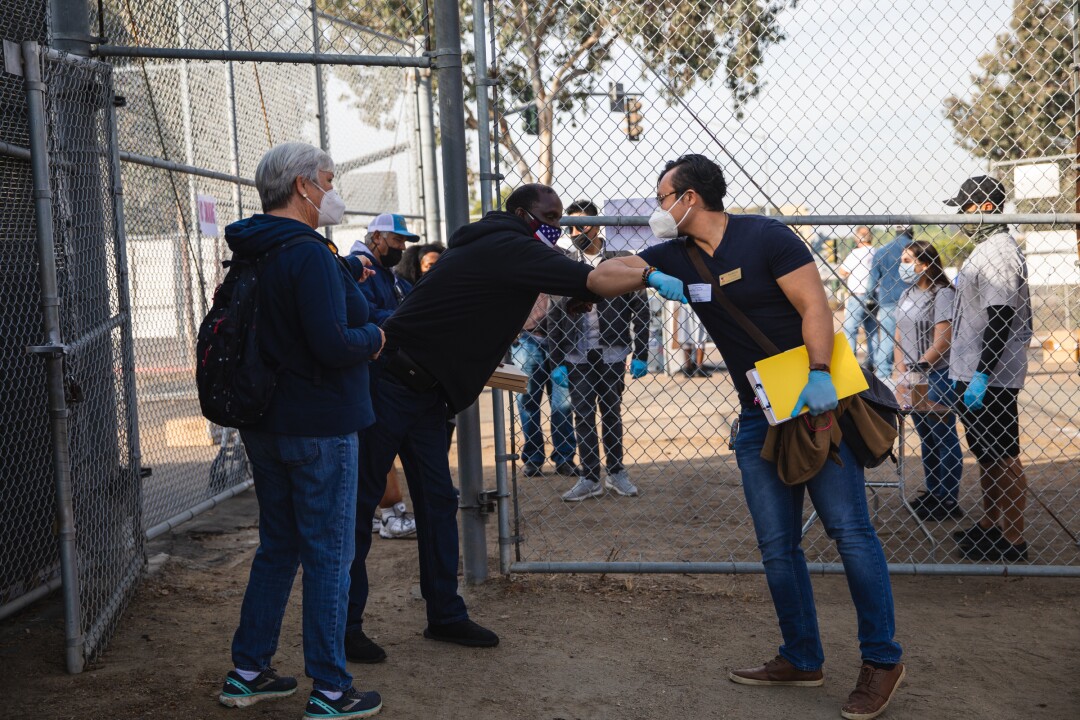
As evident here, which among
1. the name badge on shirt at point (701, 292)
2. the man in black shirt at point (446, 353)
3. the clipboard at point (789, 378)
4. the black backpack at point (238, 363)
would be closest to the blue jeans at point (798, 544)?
the clipboard at point (789, 378)

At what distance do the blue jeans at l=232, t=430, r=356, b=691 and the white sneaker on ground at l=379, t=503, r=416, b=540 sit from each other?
283cm

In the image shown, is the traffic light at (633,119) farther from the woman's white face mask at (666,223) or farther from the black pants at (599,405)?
the black pants at (599,405)

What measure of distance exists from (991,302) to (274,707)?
407cm

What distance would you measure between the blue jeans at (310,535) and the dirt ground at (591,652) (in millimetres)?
329

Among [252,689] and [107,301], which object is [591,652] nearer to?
[252,689]

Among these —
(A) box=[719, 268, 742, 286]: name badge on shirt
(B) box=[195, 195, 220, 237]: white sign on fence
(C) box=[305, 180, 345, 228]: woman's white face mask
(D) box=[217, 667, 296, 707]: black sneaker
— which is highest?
(B) box=[195, 195, 220, 237]: white sign on fence

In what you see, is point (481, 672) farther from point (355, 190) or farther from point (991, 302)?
point (355, 190)

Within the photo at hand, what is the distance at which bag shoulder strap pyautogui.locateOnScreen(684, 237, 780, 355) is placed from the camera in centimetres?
372

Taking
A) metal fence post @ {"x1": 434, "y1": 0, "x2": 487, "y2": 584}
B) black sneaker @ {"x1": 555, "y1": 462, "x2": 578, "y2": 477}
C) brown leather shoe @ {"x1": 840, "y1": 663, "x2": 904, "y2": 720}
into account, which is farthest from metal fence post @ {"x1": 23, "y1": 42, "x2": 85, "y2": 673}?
black sneaker @ {"x1": 555, "y1": 462, "x2": 578, "y2": 477}

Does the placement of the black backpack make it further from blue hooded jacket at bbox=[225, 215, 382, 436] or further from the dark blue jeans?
the dark blue jeans

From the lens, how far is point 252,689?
12.3ft

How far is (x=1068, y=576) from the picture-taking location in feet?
16.1

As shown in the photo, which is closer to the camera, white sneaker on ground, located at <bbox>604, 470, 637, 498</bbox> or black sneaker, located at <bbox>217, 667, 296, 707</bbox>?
black sneaker, located at <bbox>217, 667, 296, 707</bbox>

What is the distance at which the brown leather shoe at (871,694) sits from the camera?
12.0 feet
